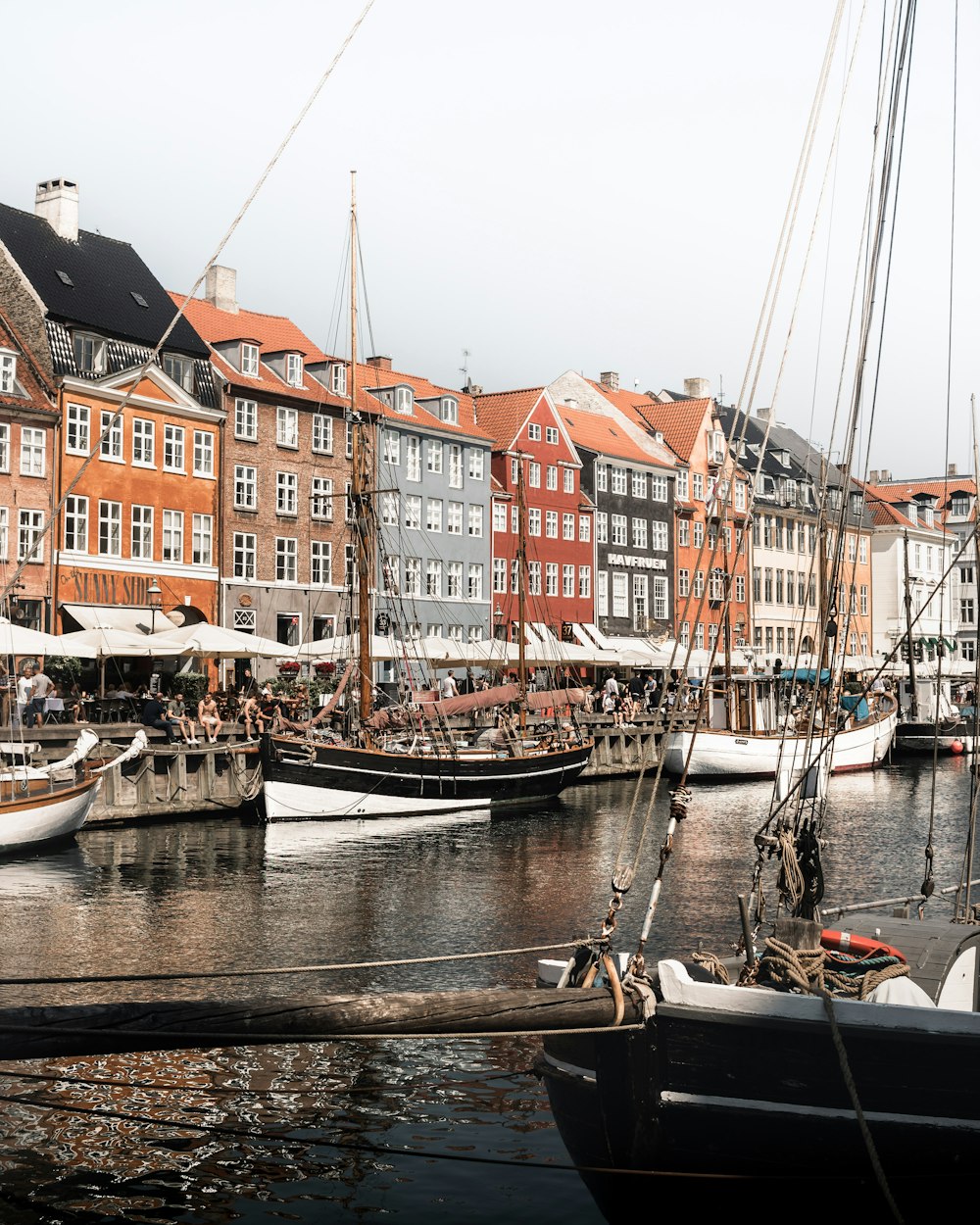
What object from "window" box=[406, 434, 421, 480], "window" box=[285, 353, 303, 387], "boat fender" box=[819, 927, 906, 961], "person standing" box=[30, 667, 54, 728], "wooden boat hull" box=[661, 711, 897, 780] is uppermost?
"window" box=[285, 353, 303, 387]

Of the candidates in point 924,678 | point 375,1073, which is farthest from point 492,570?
point 375,1073

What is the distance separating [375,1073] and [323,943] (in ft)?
19.8

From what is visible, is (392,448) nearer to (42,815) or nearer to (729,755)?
(729,755)

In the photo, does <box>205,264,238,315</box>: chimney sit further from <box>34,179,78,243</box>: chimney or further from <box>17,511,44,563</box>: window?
<box>17,511,44,563</box>: window

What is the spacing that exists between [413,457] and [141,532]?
17.2 m

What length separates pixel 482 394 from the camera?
245ft

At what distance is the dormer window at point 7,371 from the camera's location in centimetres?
4450

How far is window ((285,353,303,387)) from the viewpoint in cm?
5694

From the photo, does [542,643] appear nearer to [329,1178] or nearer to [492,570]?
[492,570]

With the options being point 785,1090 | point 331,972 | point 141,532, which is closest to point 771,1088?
point 785,1090

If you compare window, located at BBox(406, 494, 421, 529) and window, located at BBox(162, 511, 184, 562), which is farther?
window, located at BBox(406, 494, 421, 529)

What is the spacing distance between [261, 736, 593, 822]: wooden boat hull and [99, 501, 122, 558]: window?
16.8m

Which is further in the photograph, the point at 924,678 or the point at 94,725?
the point at 924,678

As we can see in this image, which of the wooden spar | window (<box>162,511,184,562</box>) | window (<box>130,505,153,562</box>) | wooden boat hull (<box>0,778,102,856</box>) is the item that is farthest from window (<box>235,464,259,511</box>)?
the wooden spar
